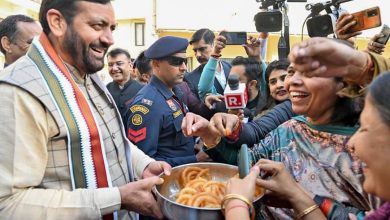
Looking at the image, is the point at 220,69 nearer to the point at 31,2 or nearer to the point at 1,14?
the point at 1,14

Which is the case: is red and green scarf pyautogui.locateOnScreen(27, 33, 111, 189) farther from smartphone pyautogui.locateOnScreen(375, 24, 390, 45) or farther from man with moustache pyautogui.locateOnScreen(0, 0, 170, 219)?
smartphone pyautogui.locateOnScreen(375, 24, 390, 45)

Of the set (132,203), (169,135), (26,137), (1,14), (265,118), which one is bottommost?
(169,135)

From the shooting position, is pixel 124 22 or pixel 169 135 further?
pixel 124 22

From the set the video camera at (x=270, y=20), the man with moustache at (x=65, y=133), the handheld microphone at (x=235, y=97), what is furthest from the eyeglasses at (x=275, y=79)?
the man with moustache at (x=65, y=133)

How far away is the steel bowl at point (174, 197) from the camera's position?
1.21 metres

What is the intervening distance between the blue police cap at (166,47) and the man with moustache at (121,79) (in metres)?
1.13

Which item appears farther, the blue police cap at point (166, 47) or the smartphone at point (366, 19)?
the blue police cap at point (166, 47)

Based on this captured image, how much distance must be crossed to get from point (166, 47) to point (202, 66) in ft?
Result: 3.84

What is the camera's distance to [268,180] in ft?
4.59

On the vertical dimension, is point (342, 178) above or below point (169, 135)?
above

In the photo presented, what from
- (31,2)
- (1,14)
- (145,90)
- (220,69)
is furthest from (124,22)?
(145,90)

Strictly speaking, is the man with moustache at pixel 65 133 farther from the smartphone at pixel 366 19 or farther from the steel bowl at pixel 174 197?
the smartphone at pixel 366 19

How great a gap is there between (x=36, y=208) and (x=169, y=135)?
171 centimetres

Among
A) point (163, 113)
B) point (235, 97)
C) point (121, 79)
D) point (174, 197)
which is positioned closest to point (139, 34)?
point (121, 79)
